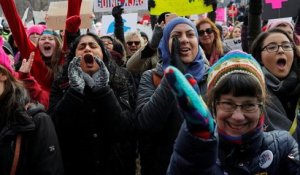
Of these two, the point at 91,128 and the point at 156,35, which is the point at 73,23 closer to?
the point at 156,35

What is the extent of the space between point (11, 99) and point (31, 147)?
11.7 inches

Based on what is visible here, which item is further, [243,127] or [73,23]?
[73,23]

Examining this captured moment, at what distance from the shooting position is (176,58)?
2789 millimetres

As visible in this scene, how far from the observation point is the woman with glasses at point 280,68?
9.52 feet

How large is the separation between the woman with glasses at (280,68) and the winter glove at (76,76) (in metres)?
1.17

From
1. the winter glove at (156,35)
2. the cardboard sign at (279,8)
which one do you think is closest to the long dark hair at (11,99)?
the winter glove at (156,35)

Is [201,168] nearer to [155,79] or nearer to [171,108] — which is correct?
[171,108]

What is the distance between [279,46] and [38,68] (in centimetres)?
194

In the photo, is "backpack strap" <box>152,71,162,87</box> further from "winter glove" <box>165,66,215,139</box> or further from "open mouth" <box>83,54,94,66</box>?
"winter glove" <box>165,66,215,139</box>

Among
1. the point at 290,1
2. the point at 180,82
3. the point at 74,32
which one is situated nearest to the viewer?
the point at 180,82

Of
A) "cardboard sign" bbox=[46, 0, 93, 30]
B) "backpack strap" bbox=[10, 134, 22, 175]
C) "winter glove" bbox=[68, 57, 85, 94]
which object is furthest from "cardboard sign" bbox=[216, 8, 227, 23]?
"backpack strap" bbox=[10, 134, 22, 175]

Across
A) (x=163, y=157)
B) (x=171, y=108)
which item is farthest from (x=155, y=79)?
(x=163, y=157)

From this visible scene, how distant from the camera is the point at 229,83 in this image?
185cm

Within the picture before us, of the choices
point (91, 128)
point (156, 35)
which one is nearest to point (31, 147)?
point (91, 128)
